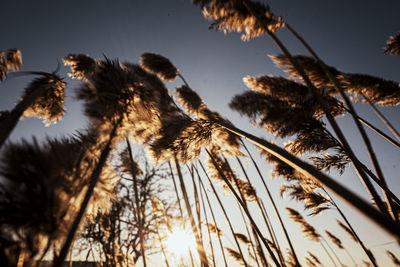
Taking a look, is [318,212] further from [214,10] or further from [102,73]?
[102,73]

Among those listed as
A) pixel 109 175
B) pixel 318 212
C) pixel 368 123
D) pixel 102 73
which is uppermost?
pixel 102 73

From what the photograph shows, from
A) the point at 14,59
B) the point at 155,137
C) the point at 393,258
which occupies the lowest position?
the point at 393,258

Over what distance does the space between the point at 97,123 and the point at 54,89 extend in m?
1.57

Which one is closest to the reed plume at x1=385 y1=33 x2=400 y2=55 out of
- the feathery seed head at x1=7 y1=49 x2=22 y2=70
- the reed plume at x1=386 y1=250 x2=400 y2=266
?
the feathery seed head at x1=7 y1=49 x2=22 y2=70

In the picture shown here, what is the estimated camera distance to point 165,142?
2338 millimetres

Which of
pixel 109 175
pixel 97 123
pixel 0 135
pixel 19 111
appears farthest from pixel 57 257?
pixel 19 111

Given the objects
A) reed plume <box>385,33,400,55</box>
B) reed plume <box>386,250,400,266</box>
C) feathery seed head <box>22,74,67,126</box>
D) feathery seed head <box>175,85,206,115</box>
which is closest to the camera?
feathery seed head <box>22,74,67,126</box>

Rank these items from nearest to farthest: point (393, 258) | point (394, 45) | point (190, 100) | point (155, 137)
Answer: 1. point (155, 137)
2. point (394, 45)
3. point (190, 100)
4. point (393, 258)

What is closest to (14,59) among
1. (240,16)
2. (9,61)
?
(9,61)

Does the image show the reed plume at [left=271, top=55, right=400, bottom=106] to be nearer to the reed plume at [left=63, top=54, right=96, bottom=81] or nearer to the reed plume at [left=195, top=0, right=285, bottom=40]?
the reed plume at [left=195, top=0, right=285, bottom=40]

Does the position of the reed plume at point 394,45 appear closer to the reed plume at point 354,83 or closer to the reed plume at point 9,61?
the reed plume at point 354,83

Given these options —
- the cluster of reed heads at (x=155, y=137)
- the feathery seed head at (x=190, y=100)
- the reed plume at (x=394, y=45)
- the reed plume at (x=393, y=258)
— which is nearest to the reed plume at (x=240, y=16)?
the cluster of reed heads at (x=155, y=137)

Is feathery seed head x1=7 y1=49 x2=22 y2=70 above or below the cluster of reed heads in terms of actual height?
above

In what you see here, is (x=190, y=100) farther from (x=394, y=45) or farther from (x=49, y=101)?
(x=394, y=45)
